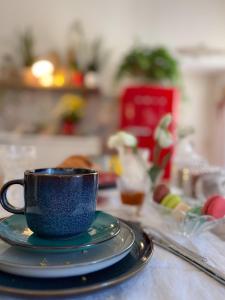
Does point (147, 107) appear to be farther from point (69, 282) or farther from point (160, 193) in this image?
point (69, 282)

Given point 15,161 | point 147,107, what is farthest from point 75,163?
point 147,107

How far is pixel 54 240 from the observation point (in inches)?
18.1

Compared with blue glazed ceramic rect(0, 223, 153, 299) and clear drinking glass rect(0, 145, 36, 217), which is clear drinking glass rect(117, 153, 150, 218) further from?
blue glazed ceramic rect(0, 223, 153, 299)

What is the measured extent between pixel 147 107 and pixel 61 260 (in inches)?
119

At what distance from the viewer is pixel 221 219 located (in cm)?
63

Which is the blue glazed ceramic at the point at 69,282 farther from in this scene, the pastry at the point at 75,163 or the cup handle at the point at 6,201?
the pastry at the point at 75,163

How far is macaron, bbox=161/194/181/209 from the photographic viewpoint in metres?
0.72

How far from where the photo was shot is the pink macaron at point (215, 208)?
2.07 feet

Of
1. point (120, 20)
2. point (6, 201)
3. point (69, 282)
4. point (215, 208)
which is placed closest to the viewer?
point (69, 282)

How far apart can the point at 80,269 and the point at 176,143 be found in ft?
2.96

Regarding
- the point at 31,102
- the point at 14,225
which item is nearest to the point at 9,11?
the point at 31,102

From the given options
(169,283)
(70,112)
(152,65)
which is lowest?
(169,283)

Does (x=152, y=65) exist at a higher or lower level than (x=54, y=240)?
higher

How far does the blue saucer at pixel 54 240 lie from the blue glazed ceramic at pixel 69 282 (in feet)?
0.14
